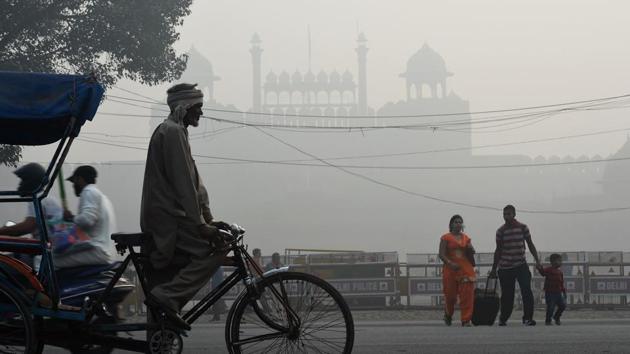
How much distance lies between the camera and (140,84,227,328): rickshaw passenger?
4.55 m

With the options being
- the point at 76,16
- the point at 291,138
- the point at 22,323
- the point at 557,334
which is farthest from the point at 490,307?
the point at 291,138

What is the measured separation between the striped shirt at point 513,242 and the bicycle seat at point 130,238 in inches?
265

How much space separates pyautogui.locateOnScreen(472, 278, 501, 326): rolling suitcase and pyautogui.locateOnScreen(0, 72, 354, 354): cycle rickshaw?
21.0 feet

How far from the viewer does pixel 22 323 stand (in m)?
4.59

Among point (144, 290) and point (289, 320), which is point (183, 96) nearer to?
point (144, 290)

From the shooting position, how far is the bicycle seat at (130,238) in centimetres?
455

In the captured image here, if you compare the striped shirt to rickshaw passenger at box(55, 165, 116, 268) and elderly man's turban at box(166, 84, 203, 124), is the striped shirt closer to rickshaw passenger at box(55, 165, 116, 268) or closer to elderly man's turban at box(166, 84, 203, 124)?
rickshaw passenger at box(55, 165, 116, 268)

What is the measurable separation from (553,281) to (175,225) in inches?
336

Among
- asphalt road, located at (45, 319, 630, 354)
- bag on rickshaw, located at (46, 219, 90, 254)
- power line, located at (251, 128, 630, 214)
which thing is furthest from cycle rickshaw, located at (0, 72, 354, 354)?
power line, located at (251, 128, 630, 214)

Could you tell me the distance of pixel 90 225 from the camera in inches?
217

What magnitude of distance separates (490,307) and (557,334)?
8.91 ft

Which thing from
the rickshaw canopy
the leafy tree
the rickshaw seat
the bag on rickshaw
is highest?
the leafy tree

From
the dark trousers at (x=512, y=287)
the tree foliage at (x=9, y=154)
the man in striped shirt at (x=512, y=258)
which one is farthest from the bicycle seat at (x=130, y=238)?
the tree foliage at (x=9, y=154)

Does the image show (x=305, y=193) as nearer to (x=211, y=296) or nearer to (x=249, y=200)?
(x=249, y=200)
